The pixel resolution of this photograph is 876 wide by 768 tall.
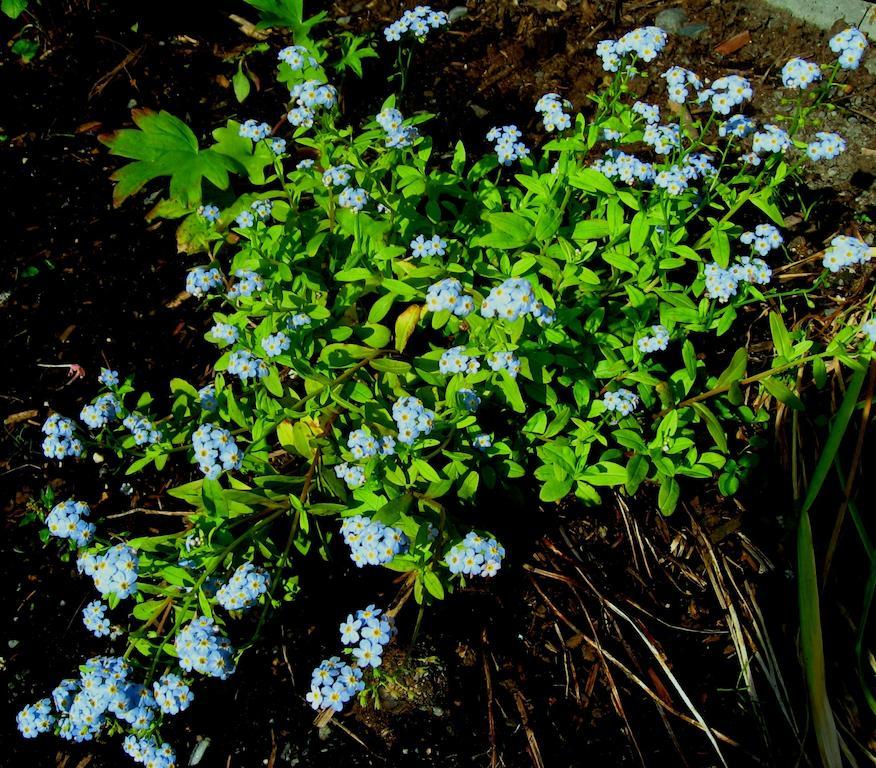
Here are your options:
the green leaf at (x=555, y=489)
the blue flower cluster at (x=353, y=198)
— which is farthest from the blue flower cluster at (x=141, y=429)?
the green leaf at (x=555, y=489)

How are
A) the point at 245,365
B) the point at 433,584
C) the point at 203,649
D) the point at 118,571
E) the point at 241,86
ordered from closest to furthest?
the point at 203,649, the point at 118,571, the point at 433,584, the point at 245,365, the point at 241,86

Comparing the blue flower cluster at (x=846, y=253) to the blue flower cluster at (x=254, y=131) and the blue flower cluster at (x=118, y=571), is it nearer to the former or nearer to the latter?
the blue flower cluster at (x=254, y=131)

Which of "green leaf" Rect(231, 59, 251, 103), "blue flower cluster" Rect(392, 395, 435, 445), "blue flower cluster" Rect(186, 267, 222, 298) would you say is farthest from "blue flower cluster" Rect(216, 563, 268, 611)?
"green leaf" Rect(231, 59, 251, 103)

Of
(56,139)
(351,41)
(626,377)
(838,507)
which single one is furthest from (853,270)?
(56,139)

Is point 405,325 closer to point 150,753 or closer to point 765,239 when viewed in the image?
point 765,239

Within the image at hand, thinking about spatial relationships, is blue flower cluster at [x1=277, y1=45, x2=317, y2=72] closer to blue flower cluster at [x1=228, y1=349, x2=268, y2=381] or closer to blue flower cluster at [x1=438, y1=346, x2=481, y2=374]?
blue flower cluster at [x1=228, y1=349, x2=268, y2=381]

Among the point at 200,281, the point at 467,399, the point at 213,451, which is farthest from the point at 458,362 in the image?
the point at 200,281

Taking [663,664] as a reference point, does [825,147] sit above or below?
above
